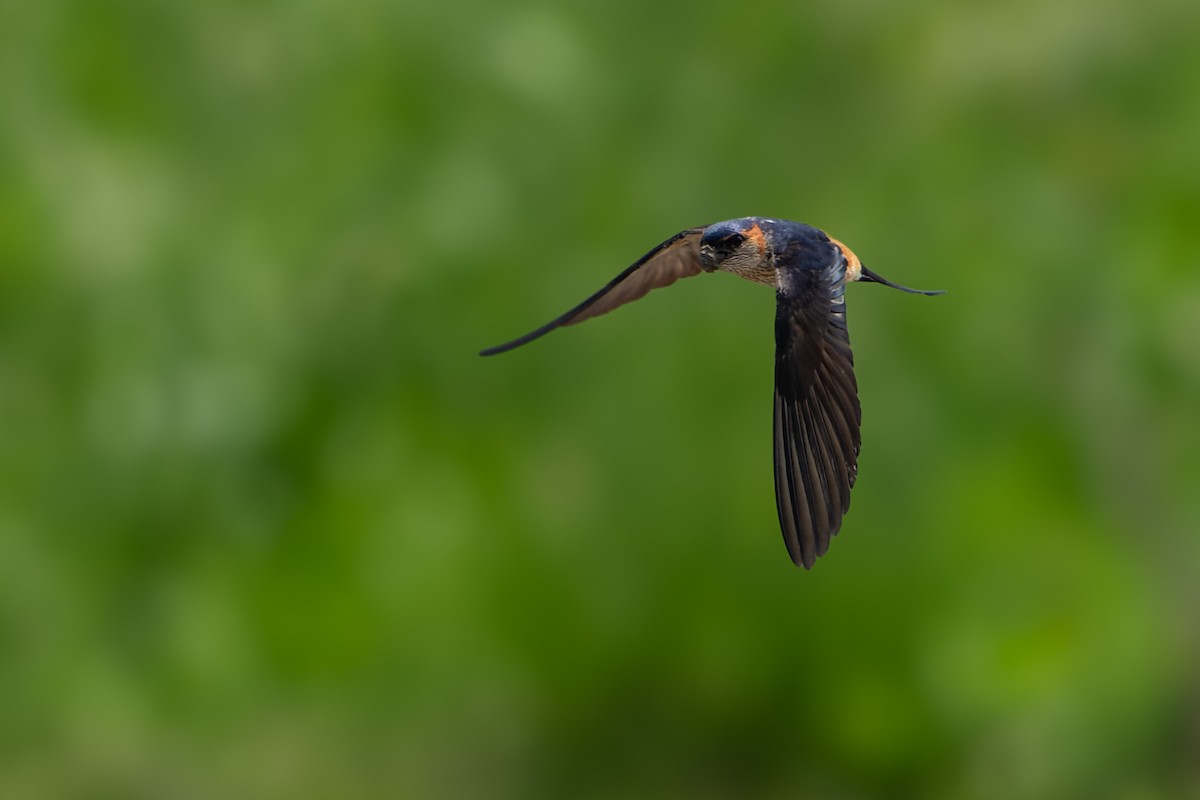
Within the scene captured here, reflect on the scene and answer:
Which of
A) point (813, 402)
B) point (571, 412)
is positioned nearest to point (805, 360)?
point (813, 402)

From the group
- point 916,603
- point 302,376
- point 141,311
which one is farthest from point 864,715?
point 141,311

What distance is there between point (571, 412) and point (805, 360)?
259 centimetres

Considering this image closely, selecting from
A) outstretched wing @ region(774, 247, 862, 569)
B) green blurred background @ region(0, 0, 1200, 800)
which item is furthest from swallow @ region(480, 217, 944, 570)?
green blurred background @ region(0, 0, 1200, 800)

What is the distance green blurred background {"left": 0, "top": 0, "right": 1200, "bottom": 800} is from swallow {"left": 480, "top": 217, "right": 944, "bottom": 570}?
2.29m

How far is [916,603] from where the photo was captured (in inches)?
134

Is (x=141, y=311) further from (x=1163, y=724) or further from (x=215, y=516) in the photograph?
(x=1163, y=724)

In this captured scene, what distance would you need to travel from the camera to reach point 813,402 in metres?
0.82

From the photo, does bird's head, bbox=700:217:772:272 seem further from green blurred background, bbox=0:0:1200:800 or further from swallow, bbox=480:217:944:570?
green blurred background, bbox=0:0:1200:800

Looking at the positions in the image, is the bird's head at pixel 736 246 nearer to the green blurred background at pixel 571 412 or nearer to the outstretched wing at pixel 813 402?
the outstretched wing at pixel 813 402

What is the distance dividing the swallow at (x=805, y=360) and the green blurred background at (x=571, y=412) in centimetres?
229

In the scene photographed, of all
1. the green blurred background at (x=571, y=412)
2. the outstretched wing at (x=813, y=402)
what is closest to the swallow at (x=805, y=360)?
the outstretched wing at (x=813, y=402)

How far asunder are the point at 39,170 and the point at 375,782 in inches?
69.0

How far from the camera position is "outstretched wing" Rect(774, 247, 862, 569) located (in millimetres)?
737

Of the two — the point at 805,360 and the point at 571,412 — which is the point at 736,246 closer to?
the point at 805,360
